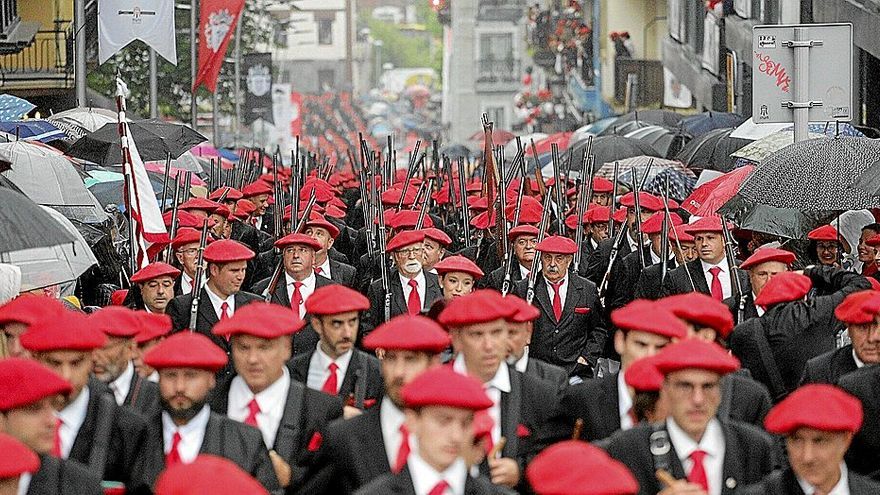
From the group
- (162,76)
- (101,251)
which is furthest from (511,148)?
(101,251)

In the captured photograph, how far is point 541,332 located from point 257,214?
7.97m

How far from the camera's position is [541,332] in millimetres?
12938

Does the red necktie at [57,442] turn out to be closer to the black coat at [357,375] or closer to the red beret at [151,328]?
the red beret at [151,328]

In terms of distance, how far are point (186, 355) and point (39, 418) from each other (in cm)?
84

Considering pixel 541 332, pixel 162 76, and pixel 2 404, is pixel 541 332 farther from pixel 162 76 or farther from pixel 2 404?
pixel 162 76

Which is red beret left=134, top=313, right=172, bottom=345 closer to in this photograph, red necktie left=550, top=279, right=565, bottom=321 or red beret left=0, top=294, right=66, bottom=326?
red beret left=0, top=294, right=66, bottom=326

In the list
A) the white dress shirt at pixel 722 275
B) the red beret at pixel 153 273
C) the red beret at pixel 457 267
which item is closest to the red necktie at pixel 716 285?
the white dress shirt at pixel 722 275

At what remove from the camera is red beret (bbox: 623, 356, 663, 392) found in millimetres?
7629

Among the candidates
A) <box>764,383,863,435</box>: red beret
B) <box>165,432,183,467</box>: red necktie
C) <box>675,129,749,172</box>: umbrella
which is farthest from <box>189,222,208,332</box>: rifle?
<box>675,129,749,172</box>: umbrella

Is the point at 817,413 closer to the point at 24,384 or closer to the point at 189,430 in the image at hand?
the point at 189,430

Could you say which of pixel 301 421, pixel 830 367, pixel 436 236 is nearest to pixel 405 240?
pixel 436 236

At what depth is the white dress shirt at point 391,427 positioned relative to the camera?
24.8 feet

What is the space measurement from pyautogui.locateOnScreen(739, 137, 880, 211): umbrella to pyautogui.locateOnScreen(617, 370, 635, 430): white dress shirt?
5.51 m

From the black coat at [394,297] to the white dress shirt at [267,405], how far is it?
4778 mm
